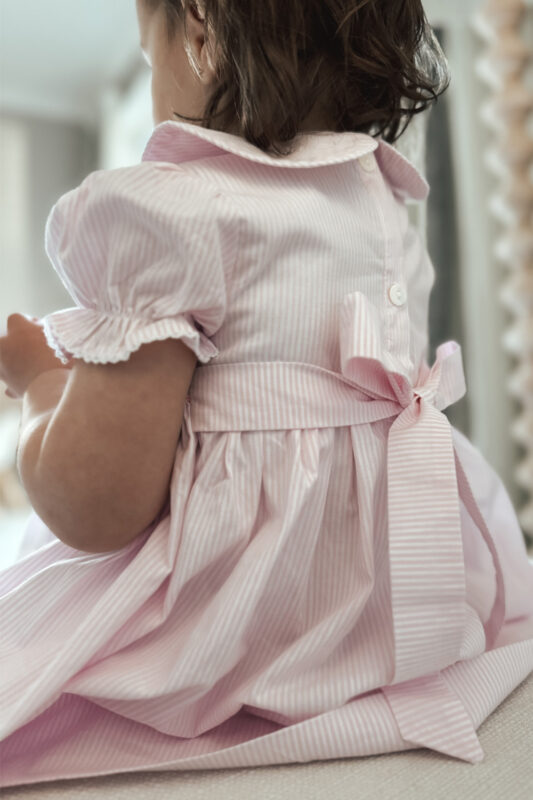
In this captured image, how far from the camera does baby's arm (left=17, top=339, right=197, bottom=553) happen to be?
0.48m

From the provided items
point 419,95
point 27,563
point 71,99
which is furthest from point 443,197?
point 71,99

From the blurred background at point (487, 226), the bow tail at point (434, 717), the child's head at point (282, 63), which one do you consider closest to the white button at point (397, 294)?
the child's head at point (282, 63)

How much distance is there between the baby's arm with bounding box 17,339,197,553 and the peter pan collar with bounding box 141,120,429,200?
0.44 feet

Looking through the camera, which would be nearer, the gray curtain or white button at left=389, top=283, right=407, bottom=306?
white button at left=389, top=283, right=407, bottom=306

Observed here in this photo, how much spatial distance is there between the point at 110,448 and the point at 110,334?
7 cm

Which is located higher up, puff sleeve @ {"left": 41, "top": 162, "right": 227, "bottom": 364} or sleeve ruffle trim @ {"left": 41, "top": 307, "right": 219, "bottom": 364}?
puff sleeve @ {"left": 41, "top": 162, "right": 227, "bottom": 364}

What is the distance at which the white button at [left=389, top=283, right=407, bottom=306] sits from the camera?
57 cm

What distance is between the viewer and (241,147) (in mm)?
521

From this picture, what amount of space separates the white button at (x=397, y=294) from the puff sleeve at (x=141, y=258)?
0.14 meters

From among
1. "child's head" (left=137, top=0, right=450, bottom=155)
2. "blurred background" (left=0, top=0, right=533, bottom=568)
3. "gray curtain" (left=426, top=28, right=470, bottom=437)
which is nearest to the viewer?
"child's head" (left=137, top=0, right=450, bottom=155)

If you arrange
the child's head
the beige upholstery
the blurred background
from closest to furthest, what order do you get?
the beige upholstery < the child's head < the blurred background

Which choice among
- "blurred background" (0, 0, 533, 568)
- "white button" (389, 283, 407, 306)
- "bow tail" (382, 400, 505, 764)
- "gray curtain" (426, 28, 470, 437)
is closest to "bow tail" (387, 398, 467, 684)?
"bow tail" (382, 400, 505, 764)

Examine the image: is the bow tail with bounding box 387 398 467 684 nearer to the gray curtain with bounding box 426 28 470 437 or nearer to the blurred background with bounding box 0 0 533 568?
the blurred background with bounding box 0 0 533 568

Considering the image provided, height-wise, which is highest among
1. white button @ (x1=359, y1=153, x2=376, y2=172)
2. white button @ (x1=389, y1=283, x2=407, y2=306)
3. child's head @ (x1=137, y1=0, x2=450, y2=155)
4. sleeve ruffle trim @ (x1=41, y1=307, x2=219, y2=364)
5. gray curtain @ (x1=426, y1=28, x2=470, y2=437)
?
child's head @ (x1=137, y1=0, x2=450, y2=155)
